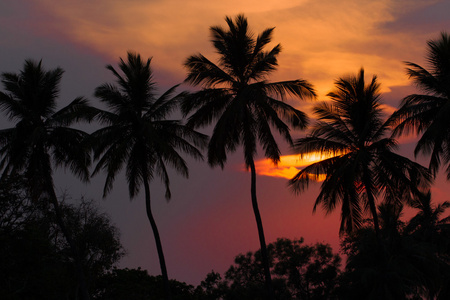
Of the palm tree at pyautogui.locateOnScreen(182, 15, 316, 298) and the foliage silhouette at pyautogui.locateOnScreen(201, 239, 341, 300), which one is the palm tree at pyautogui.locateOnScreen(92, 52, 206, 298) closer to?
the palm tree at pyautogui.locateOnScreen(182, 15, 316, 298)

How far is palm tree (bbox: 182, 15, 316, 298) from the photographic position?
27703 millimetres

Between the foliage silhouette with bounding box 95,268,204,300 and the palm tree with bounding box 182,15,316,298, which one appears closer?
the palm tree with bounding box 182,15,316,298

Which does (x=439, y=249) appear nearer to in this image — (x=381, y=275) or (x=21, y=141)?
(x=381, y=275)

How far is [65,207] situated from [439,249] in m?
28.6

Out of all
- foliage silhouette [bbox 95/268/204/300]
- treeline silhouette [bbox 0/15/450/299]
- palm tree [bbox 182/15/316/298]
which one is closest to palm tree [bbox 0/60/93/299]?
treeline silhouette [bbox 0/15/450/299]

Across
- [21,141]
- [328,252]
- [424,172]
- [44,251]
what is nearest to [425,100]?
[424,172]

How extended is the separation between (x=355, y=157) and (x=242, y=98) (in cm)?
665

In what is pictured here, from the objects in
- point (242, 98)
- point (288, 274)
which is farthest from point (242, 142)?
point (288, 274)

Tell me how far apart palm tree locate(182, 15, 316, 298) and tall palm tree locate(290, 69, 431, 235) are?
2128mm

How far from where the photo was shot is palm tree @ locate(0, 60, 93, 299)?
34.8m

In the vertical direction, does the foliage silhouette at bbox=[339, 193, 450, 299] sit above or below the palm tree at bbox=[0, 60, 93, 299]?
below

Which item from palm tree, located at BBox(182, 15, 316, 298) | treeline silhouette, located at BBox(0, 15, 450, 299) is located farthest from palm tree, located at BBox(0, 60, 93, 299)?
palm tree, located at BBox(182, 15, 316, 298)

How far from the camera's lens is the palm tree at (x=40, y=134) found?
3481cm

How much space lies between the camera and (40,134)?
112ft
